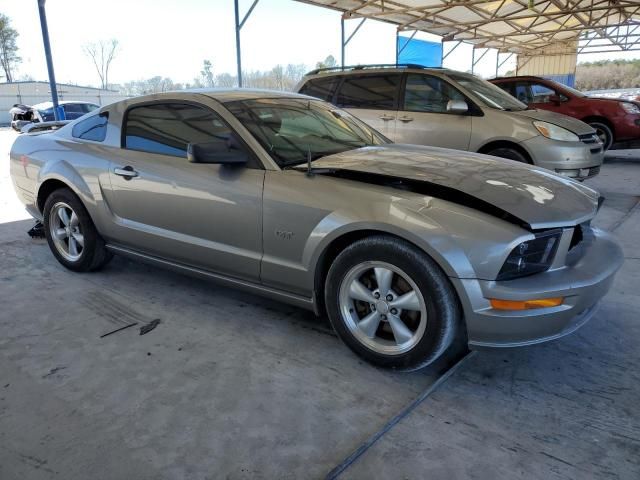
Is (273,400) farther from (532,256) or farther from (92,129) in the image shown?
(92,129)

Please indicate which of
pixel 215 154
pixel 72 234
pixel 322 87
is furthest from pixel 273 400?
pixel 322 87

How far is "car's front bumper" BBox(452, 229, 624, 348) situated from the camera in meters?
2.13

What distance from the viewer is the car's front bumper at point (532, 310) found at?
213 cm

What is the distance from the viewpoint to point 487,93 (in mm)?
6355

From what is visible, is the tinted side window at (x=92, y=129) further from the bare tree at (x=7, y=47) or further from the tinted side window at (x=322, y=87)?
the bare tree at (x=7, y=47)

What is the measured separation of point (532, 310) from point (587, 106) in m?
8.71

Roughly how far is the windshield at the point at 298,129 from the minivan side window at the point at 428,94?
2895mm

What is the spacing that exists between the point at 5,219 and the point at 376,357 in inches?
203

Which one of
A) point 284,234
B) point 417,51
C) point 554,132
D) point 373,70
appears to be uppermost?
point 417,51

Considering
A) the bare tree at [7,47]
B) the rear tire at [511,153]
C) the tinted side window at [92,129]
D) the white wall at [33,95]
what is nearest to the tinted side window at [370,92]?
the rear tire at [511,153]

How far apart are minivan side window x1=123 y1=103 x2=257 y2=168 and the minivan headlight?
4.27 metres

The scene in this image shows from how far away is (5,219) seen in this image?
5.66 metres

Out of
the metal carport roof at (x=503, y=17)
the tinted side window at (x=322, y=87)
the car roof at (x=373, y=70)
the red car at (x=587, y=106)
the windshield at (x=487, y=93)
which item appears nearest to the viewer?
the windshield at (x=487, y=93)

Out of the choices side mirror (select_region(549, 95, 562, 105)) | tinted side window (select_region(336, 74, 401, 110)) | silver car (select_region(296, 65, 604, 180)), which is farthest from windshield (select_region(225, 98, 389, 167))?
side mirror (select_region(549, 95, 562, 105))
